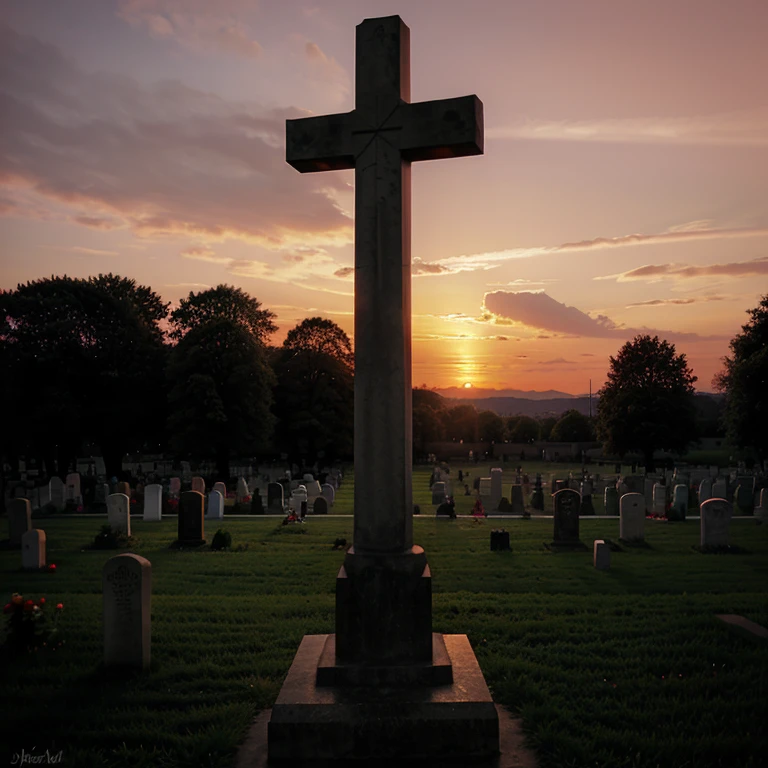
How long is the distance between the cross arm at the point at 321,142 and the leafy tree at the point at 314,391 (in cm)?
3647

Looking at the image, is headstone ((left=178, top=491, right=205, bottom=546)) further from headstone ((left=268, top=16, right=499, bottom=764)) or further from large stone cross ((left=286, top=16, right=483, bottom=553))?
large stone cross ((left=286, top=16, right=483, bottom=553))

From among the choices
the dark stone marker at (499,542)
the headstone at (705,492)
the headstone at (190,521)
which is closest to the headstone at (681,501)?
the headstone at (705,492)

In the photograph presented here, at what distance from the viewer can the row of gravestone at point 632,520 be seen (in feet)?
49.1

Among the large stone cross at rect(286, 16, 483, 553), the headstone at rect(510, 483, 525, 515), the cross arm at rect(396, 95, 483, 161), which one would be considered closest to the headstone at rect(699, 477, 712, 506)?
the headstone at rect(510, 483, 525, 515)

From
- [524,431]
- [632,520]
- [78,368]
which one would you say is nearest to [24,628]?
[632,520]

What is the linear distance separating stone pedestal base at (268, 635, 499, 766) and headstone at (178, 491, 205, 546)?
462 inches

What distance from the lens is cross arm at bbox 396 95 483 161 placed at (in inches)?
205

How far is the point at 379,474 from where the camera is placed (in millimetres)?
5141

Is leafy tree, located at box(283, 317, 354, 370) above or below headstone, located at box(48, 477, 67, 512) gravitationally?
above

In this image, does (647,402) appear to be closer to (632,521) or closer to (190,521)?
(632,521)

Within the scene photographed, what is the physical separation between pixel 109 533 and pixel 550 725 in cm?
1298

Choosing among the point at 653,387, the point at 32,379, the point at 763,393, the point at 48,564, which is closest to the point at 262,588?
the point at 48,564

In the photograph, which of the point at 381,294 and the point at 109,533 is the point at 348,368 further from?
the point at 381,294

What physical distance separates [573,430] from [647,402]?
136 feet
